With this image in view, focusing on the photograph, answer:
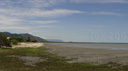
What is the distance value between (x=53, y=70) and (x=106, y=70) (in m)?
7.41

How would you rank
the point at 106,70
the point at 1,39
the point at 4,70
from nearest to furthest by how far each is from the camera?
the point at 4,70
the point at 106,70
the point at 1,39

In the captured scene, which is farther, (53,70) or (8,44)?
(8,44)

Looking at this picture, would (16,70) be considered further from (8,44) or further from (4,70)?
(8,44)

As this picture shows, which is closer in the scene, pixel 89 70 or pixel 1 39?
pixel 89 70

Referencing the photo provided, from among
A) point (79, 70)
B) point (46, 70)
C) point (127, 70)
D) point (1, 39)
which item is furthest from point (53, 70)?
point (1, 39)

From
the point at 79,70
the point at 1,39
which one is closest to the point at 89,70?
the point at 79,70

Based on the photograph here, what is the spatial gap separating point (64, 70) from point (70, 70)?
827mm

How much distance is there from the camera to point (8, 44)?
3007 inches

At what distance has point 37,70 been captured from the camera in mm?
24359

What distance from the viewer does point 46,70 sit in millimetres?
24406

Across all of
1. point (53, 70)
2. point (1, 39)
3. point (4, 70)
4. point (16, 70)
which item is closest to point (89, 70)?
point (53, 70)

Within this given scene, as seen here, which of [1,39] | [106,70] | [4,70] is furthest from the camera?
[1,39]

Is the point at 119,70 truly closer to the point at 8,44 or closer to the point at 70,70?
the point at 70,70

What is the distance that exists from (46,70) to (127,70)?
37.5 ft
